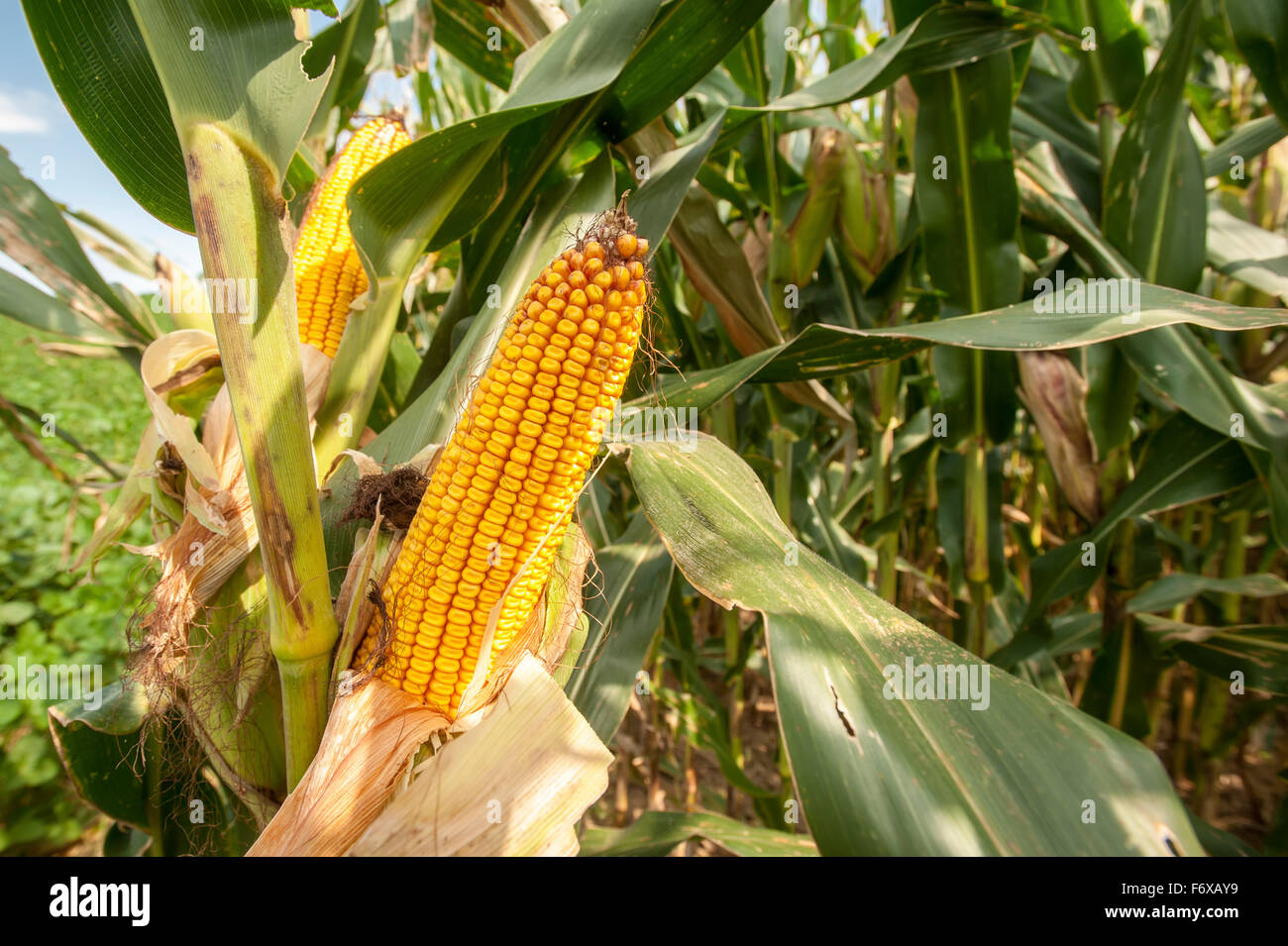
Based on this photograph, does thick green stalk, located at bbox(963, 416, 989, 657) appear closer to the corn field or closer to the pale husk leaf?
the corn field

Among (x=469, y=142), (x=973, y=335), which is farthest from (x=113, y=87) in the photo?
(x=973, y=335)

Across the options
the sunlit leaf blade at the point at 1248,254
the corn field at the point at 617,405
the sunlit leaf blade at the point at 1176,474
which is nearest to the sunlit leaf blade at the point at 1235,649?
the corn field at the point at 617,405

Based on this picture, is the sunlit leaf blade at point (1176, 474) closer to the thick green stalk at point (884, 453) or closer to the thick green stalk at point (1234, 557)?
the thick green stalk at point (884, 453)

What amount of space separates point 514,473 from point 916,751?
0.62m

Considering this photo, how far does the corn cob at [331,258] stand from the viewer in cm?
150

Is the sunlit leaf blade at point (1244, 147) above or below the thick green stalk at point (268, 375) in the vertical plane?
above

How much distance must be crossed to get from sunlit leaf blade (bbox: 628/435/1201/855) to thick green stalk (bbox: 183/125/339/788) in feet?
1.67

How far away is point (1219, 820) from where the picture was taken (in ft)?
11.2

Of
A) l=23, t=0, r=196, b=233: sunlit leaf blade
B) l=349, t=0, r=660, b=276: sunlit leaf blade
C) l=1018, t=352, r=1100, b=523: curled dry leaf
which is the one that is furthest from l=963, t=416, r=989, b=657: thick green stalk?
l=23, t=0, r=196, b=233: sunlit leaf blade

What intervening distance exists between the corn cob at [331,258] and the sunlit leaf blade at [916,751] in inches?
36.7
